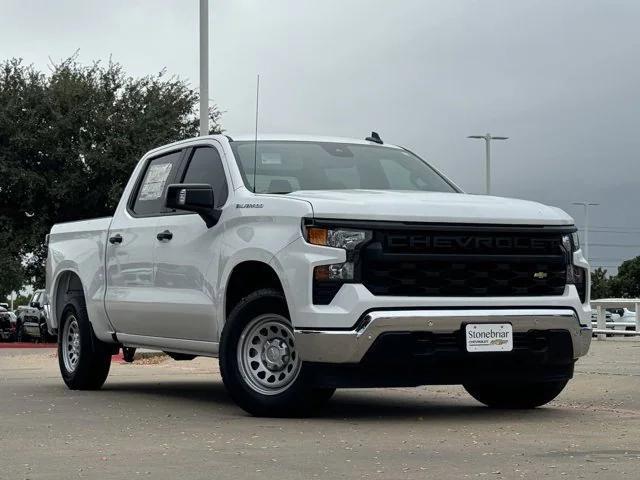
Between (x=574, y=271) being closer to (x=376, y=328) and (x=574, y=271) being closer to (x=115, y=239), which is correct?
(x=376, y=328)

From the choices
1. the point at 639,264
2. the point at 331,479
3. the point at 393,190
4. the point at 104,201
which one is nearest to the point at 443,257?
the point at 393,190

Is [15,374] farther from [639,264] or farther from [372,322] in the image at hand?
[639,264]

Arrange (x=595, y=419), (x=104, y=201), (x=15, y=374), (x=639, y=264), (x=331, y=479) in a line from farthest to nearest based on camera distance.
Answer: (x=639, y=264) < (x=104, y=201) < (x=15, y=374) < (x=595, y=419) < (x=331, y=479)

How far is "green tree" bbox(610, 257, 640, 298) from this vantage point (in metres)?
104

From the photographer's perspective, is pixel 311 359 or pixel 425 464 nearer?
pixel 425 464

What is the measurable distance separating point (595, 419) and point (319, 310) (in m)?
2.19

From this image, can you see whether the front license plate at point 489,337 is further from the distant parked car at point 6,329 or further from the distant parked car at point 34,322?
the distant parked car at point 6,329

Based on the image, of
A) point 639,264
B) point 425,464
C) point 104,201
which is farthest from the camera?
point 639,264

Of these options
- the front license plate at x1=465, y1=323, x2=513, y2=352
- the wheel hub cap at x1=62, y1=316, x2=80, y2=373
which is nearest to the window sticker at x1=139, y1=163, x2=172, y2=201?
the wheel hub cap at x1=62, y1=316, x2=80, y2=373

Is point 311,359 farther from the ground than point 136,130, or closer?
closer

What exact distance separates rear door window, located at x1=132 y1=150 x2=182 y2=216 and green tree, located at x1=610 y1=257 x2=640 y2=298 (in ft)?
311

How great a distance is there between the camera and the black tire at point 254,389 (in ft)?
28.8

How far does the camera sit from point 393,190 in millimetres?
9914

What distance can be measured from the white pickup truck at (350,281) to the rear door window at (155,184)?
37cm
